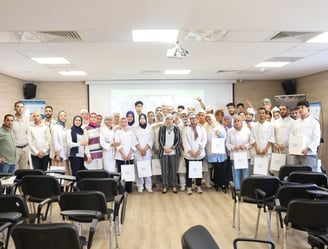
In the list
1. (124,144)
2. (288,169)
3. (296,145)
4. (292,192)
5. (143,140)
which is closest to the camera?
(292,192)

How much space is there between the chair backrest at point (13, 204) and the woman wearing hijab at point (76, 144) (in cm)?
336

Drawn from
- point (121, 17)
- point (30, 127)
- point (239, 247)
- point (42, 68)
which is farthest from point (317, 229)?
point (42, 68)

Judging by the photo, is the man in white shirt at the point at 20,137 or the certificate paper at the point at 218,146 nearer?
the man in white shirt at the point at 20,137

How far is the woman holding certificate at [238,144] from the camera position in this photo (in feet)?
20.5

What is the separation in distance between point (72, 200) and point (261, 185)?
2261mm

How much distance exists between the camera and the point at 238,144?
6.38m

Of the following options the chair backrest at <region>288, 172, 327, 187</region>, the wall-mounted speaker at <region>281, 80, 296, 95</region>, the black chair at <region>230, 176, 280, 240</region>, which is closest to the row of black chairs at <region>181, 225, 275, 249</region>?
the black chair at <region>230, 176, 280, 240</region>

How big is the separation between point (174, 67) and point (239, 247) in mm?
5130

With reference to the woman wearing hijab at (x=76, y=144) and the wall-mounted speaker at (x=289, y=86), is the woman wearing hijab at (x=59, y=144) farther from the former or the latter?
the wall-mounted speaker at (x=289, y=86)

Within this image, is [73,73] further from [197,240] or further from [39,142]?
[197,240]

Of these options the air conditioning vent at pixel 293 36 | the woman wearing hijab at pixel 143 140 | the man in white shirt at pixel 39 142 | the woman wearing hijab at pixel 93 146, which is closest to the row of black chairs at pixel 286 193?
the air conditioning vent at pixel 293 36

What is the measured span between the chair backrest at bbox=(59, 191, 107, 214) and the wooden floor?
94 centimetres

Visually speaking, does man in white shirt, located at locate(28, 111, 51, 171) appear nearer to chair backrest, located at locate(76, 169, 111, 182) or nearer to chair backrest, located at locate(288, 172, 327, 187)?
chair backrest, located at locate(76, 169, 111, 182)

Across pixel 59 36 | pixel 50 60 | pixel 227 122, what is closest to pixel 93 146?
pixel 50 60
